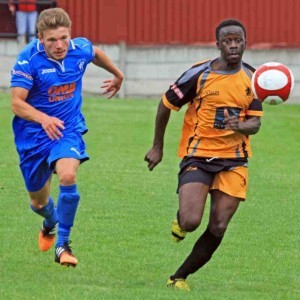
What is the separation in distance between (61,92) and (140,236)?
2474mm

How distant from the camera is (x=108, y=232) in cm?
1178

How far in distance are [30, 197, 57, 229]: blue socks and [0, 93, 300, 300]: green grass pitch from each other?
0.89 ft

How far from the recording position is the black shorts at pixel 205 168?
8828mm

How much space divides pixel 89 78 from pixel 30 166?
1787cm

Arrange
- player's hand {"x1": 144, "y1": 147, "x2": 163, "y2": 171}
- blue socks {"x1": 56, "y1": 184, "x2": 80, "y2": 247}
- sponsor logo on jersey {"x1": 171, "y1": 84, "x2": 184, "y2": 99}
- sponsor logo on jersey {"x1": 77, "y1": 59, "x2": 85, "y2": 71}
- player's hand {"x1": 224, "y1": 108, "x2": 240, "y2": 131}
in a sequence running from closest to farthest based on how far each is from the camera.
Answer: player's hand {"x1": 224, "y1": 108, "x2": 240, "y2": 131}
sponsor logo on jersey {"x1": 171, "y1": 84, "x2": 184, "y2": 99}
player's hand {"x1": 144, "y1": 147, "x2": 163, "y2": 171}
blue socks {"x1": 56, "y1": 184, "x2": 80, "y2": 247}
sponsor logo on jersey {"x1": 77, "y1": 59, "x2": 85, "y2": 71}

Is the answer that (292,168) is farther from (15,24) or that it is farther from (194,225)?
(15,24)

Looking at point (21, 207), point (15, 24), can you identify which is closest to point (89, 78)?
point (15, 24)

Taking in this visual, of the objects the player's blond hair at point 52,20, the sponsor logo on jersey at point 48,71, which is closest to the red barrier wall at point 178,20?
the sponsor logo on jersey at point 48,71

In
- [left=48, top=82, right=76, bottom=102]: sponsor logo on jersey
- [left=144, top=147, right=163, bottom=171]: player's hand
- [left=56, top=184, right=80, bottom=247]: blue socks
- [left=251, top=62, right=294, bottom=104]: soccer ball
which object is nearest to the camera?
[left=251, top=62, right=294, bottom=104]: soccer ball

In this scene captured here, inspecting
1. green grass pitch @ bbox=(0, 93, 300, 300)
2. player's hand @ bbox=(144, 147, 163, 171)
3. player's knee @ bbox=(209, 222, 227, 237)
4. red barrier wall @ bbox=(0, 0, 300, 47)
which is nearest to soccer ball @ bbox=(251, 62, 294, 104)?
player's hand @ bbox=(144, 147, 163, 171)

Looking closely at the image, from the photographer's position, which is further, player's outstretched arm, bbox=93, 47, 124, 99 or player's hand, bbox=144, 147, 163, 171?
player's outstretched arm, bbox=93, 47, 124, 99

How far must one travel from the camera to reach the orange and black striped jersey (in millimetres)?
8898

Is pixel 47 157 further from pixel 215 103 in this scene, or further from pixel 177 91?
pixel 215 103

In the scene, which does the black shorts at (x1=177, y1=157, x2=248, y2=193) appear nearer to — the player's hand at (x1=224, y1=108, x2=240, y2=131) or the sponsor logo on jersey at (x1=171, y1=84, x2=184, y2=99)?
the player's hand at (x1=224, y1=108, x2=240, y2=131)
